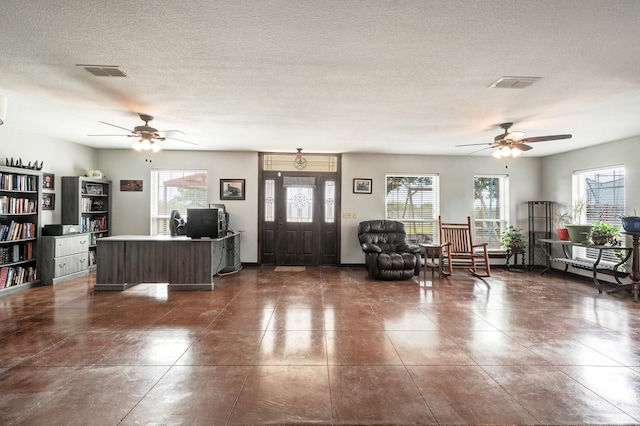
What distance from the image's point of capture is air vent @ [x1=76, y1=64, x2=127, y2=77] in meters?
2.68

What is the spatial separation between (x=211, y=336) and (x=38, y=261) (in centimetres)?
411

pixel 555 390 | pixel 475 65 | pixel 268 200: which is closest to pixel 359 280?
pixel 268 200

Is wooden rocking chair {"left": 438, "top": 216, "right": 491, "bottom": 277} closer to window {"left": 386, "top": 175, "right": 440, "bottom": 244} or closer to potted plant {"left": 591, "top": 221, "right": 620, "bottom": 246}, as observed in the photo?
window {"left": 386, "top": 175, "right": 440, "bottom": 244}

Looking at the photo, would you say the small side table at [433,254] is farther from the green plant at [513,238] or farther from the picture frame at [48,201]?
the picture frame at [48,201]

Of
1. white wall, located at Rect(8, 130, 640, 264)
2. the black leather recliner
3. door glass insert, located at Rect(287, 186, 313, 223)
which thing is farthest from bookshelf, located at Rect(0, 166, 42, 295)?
the black leather recliner

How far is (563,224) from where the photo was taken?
20.8ft

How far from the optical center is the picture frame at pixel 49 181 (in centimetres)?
530

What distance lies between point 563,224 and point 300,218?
5.67 m

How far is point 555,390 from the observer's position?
6.77 ft

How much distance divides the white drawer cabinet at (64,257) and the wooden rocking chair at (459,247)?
22.7 ft

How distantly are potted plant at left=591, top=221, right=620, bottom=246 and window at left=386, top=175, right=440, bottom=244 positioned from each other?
270cm

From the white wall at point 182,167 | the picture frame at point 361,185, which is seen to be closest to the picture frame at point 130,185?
the white wall at point 182,167

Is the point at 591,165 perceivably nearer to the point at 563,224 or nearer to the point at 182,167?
the point at 563,224

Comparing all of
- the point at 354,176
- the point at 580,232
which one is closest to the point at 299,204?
the point at 354,176
